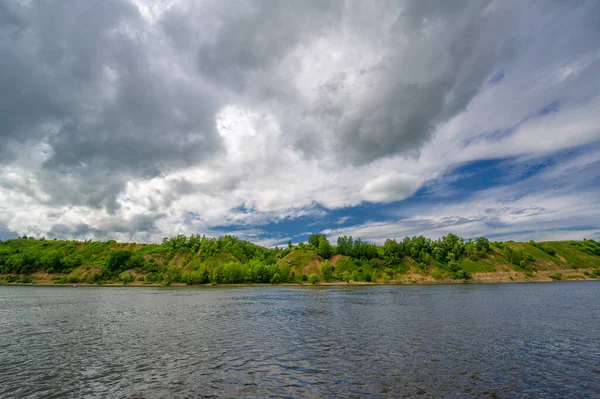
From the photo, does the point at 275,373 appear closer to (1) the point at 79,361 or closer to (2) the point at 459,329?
(1) the point at 79,361

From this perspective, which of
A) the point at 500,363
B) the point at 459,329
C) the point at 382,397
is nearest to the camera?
the point at 382,397

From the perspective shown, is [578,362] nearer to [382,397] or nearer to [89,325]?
[382,397]

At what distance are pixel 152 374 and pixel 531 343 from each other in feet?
143

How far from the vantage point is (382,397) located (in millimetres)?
20141

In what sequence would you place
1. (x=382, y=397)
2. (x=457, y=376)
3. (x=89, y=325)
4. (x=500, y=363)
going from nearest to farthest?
(x=382, y=397)
(x=457, y=376)
(x=500, y=363)
(x=89, y=325)

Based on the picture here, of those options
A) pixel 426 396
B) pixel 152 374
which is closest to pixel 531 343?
pixel 426 396

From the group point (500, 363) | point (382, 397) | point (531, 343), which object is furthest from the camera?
point (531, 343)

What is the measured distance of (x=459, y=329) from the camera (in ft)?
150

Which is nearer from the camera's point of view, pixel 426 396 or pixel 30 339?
pixel 426 396

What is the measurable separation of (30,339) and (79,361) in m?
16.7

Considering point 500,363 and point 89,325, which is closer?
point 500,363

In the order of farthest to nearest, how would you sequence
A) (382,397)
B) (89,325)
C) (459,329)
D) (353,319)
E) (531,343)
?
(353,319), (89,325), (459,329), (531,343), (382,397)

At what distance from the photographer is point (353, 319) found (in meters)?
57.5

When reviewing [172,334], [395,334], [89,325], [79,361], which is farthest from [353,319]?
[89,325]
